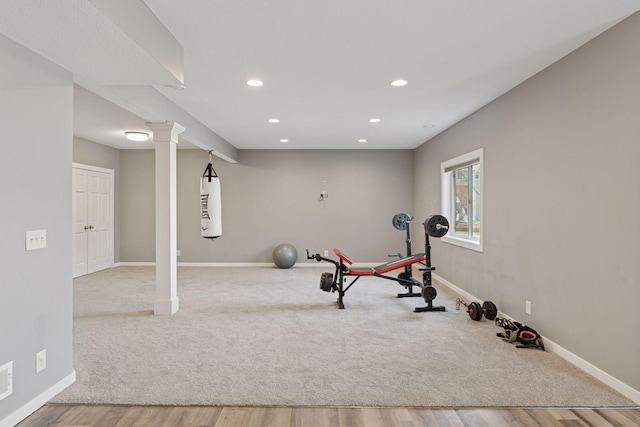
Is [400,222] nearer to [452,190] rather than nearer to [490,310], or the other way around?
[452,190]

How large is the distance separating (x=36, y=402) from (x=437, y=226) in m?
4.00

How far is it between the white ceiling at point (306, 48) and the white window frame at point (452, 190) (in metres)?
0.72

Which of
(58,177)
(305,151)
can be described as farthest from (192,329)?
(305,151)

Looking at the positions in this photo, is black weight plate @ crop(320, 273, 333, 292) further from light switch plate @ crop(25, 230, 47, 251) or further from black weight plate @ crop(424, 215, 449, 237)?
light switch plate @ crop(25, 230, 47, 251)

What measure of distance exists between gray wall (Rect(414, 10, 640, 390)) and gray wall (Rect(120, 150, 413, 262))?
3.43m

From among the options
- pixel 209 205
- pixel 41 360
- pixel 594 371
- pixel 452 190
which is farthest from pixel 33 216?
pixel 452 190

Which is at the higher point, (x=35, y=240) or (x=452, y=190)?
(x=452, y=190)

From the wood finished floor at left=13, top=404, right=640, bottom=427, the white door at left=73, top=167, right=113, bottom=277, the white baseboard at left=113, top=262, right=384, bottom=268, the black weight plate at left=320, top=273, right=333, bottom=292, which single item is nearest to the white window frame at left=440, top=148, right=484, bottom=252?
the black weight plate at left=320, top=273, right=333, bottom=292

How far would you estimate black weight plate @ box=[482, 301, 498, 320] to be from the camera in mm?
3947

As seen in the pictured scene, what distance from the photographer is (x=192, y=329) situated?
3730 mm

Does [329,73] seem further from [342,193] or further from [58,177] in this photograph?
[342,193]

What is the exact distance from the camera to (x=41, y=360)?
2289 millimetres

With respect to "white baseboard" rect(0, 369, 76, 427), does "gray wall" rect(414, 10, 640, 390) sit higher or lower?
higher

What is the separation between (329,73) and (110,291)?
4.56 m
